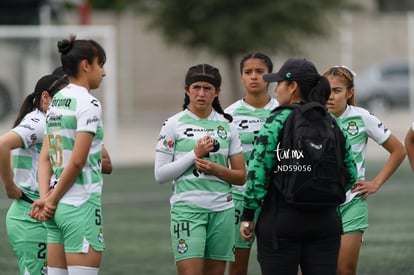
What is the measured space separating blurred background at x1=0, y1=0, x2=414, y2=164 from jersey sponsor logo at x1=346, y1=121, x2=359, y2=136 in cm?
1669

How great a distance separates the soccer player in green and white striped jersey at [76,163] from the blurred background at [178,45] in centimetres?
1761

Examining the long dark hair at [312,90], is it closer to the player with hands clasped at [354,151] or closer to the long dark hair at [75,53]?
the long dark hair at [75,53]

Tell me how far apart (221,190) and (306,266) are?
4.27 ft

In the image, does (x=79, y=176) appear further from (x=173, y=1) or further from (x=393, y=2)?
(x=393, y=2)

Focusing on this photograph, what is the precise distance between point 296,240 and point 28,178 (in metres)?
2.14

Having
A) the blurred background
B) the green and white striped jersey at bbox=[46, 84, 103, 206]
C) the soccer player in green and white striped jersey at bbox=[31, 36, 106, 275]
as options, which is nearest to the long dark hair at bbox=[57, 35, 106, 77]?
the soccer player in green and white striped jersey at bbox=[31, 36, 106, 275]

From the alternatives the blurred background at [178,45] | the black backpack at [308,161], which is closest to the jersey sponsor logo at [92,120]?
the black backpack at [308,161]

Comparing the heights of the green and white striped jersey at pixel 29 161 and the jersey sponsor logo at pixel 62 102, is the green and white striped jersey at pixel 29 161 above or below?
below

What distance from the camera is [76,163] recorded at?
6488 millimetres

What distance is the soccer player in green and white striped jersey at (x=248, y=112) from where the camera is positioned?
27.8 ft

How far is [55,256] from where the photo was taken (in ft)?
22.4

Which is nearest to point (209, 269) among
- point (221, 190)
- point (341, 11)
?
point (221, 190)

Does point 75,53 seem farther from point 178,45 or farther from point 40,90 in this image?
point 178,45

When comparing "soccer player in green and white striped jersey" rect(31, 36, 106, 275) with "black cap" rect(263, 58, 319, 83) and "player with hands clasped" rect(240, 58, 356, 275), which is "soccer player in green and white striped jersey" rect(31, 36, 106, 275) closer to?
"player with hands clasped" rect(240, 58, 356, 275)
